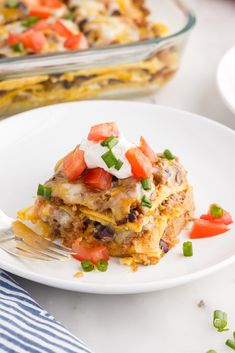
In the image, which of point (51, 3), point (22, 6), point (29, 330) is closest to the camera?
point (29, 330)

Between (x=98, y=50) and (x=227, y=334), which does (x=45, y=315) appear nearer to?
(x=227, y=334)

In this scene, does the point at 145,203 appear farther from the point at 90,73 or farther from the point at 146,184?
the point at 90,73

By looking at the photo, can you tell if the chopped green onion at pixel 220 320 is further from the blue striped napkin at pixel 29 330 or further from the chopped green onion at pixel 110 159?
the chopped green onion at pixel 110 159

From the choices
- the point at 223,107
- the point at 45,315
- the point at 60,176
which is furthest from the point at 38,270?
the point at 223,107

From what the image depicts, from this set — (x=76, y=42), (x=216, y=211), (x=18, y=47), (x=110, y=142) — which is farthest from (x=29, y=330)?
(x=76, y=42)

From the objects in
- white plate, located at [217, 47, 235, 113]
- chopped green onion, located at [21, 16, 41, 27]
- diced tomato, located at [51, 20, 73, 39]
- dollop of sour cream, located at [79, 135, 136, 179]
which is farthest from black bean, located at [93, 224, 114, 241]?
chopped green onion, located at [21, 16, 41, 27]

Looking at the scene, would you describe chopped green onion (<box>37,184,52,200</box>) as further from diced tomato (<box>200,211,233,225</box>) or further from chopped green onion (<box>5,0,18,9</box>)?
chopped green onion (<box>5,0,18,9</box>)

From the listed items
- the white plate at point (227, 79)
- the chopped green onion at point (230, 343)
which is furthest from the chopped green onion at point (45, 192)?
the white plate at point (227, 79)
